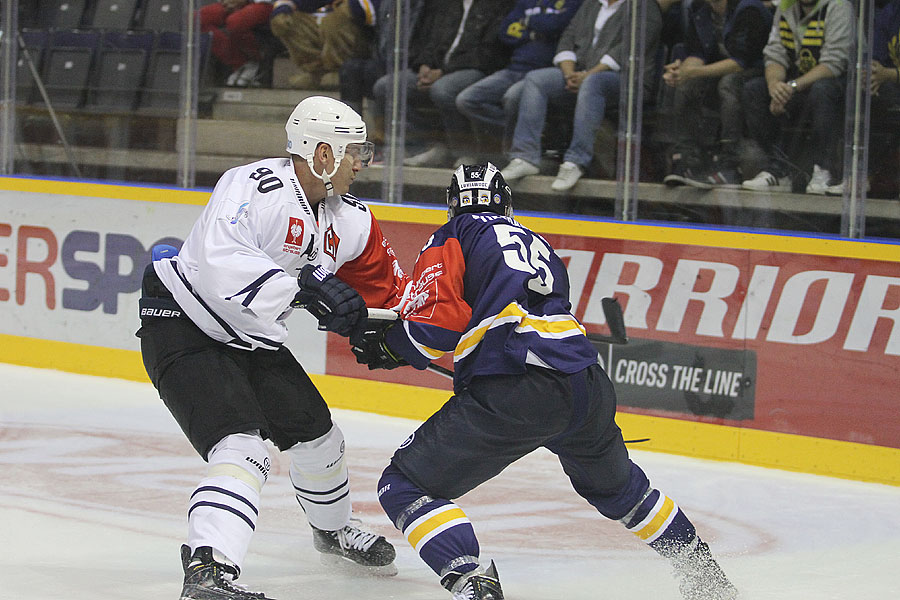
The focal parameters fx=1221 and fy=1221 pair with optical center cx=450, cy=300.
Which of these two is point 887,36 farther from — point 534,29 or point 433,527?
point 433,527

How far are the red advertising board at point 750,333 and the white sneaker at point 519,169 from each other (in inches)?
13.3

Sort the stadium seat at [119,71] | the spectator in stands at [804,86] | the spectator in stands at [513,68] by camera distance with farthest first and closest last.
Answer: the stadium seat at [119,71], the spectator in stands at [513,68], the spectator in stands at [804,86]

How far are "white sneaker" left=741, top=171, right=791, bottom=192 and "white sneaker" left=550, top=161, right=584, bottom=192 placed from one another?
702 millimetres

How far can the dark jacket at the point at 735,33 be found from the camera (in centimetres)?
470

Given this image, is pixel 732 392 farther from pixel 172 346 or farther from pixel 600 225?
pixel 172 346

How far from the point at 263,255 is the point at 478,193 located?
53 cm

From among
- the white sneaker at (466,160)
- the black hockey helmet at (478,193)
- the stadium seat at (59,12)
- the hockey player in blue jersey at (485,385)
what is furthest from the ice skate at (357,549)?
the stadium seat at (59,12)

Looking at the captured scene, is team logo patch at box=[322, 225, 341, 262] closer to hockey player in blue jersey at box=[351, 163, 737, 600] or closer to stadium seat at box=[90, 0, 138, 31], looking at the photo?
hockey player in blue jersey at box=[351, 163, 737, 600]

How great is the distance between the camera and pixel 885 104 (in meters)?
4.53

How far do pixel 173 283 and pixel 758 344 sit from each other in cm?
245

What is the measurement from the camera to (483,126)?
5.32 m

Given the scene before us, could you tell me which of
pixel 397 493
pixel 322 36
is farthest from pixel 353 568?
pixel 322 36

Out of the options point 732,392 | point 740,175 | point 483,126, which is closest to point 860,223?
point 740,175

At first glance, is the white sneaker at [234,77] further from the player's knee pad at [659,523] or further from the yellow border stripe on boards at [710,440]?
the player's knee pad at [659,523]
